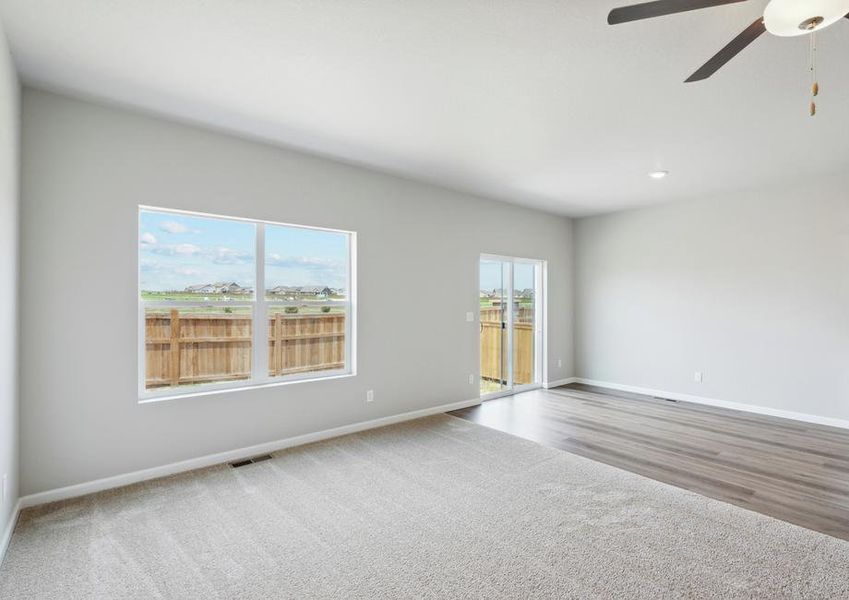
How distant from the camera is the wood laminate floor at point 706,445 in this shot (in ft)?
9.55

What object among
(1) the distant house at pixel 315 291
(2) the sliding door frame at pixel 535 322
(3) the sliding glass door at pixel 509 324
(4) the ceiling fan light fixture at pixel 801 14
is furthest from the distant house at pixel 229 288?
(4) the ceiling fan light fixture at pixel 801 14

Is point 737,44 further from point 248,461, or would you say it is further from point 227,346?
point 248,461

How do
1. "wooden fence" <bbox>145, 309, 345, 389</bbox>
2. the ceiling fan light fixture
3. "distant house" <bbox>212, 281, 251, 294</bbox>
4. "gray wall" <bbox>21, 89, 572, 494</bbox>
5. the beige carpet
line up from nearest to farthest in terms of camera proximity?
the ceiling fan light fixture
the beige carpet
"gray wall" <bbox>21, 89, 572, 494</bbox>
"wooden fence" <bbox>145, 309, 345, 389</bbox>
"distant house" <bbox>212, 281, 251, 294</bbox>

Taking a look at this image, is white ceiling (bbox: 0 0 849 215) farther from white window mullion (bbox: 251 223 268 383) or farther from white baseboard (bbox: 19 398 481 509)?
white baseboard (bbox: 19 398 481 509)

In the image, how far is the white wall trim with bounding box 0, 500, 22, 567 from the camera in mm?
2222

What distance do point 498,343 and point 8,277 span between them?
4.96 meters

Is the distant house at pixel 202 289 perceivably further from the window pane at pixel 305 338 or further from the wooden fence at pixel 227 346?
the window pane at pixel 305 338

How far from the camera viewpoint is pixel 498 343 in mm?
6016

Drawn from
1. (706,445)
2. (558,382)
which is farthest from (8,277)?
(558,382)

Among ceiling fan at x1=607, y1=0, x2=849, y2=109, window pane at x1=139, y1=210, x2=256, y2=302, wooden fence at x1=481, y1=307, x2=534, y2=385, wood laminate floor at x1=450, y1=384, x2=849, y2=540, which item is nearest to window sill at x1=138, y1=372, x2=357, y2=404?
window pane at x1=139, y1=210, x2=256, y2=302

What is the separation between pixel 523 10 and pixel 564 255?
513 centimetres

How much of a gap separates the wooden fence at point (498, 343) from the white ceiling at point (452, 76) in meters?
2.43

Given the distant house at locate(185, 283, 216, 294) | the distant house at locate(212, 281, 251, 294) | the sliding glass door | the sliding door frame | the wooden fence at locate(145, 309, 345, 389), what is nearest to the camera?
the wooden fence at locate(145, 309, 345, 389)

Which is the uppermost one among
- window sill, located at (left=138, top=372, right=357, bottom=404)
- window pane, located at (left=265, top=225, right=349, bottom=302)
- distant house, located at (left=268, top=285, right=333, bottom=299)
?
window pane, located at (left=265, top=225, right=349, bottom=302)
